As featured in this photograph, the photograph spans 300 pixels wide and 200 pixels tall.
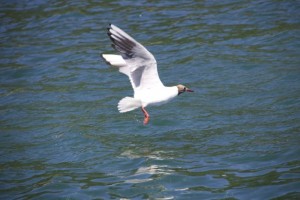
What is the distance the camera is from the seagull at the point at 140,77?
964 centimetres

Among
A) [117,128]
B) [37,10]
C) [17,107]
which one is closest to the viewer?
[117,128]

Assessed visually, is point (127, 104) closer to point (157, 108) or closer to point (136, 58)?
point (136, 58)

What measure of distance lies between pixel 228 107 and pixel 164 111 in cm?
128

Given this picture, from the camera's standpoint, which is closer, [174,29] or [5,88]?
[5,88]

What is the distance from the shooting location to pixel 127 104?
10094mm

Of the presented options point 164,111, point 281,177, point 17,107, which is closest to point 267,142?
point 281,177

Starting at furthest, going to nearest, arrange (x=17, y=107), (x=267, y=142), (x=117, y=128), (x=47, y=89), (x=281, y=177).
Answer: (x=47, y=89) → (x=17, y=107) → (x=117, y=128) → (x=267, y=142) → (x=281, y=177)

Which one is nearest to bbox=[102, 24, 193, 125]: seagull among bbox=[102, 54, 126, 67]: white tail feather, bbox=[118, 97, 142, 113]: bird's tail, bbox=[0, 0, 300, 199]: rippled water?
bbox=[118, 97, 142, 113]: bird's tail

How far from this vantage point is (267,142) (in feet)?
32.6

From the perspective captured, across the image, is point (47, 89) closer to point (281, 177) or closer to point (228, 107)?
point (228, 107)

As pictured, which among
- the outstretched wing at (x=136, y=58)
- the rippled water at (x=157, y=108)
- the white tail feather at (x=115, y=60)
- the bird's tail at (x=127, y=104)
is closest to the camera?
the rippled water at (x=157, y=108)

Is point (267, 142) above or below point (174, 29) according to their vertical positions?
below

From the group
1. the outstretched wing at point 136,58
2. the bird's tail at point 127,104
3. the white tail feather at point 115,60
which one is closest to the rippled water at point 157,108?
the bird's tail at point 127,104

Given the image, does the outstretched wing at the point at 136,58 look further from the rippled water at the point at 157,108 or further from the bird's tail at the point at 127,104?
the rippled water at the point at 157,108
